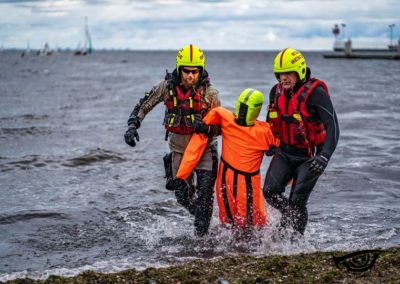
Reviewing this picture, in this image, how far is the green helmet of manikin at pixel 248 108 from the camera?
24.8ft

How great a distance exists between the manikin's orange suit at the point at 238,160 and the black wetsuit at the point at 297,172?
0.22m

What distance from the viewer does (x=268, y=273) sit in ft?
20.5

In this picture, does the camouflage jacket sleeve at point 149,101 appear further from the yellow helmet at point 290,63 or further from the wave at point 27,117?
the wave at point 27,117

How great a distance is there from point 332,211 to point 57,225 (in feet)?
13.7

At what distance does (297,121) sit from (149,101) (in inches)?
76.3

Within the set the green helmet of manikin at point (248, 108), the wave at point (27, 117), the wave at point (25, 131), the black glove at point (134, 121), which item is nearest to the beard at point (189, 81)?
the green helmet of manikin at point (248, 108)

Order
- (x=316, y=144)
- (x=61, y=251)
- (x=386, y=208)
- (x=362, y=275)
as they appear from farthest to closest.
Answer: (x=386, y=208)
(x=61, y=251)
(x=316, y=144)
(x=362, y=275)

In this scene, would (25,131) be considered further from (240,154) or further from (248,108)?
(248,108)

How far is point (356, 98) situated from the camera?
33.9 metres

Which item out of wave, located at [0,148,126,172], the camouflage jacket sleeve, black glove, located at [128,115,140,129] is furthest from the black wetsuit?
wave, located at [0,148,126,172]

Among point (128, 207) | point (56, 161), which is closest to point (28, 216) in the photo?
point (128, 207)

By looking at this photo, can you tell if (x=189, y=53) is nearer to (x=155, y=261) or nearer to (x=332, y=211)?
(x=155, y=261)

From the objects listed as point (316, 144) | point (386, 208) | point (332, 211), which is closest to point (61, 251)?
point (316, 144)

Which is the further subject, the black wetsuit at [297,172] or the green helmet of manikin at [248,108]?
the green helmet of manikin at [248,108]
